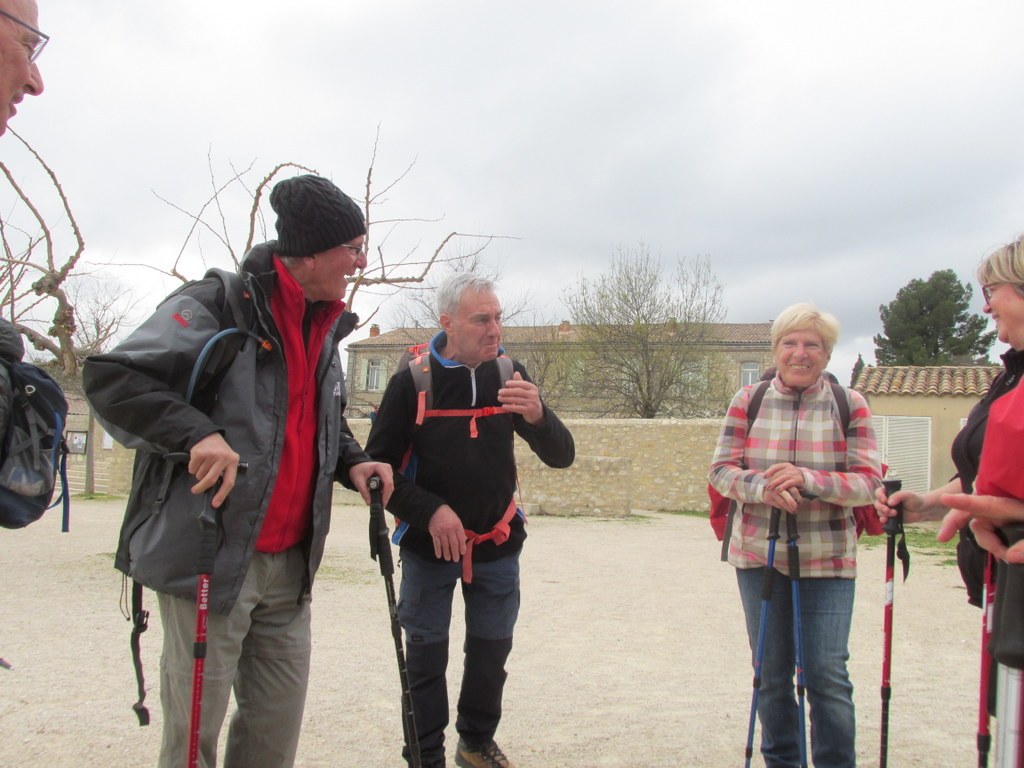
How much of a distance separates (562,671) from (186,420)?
350cm

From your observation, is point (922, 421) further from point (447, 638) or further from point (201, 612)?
point (201, 612)

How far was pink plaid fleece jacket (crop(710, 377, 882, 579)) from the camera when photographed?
9.60 feet

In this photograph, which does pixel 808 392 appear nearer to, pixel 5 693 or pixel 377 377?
pixel 5 693

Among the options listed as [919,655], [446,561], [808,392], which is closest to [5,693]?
[446,561]

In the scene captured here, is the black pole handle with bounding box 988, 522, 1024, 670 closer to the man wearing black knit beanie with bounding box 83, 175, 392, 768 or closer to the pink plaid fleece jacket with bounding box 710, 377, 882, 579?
the pink plaid fleece jacket with bounding box 710, 377, 882, 579

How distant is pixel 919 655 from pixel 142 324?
5361 mm

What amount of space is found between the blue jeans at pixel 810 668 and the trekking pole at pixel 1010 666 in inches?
46.4

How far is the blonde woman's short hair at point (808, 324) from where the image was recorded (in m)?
3.11

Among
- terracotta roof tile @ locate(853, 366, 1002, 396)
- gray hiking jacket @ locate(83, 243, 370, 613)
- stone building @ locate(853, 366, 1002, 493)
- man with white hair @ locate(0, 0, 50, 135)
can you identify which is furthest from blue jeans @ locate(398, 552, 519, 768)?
terracotta roof tile @ locate(853, 366, 1002, 396)

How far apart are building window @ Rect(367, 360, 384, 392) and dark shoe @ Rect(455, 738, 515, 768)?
41.4 m

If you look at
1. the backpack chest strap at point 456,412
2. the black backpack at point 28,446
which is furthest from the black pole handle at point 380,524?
the black backpack at point 28,446

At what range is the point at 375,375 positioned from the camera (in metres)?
44.7

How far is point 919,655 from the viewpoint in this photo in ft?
18.0

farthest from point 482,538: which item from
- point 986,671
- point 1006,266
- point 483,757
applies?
point 1006,266
